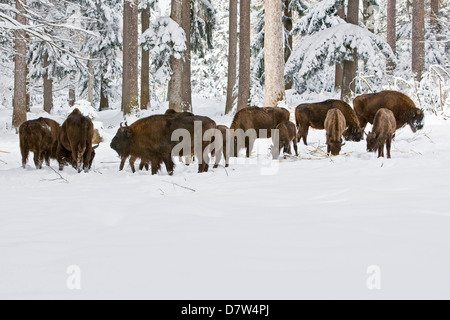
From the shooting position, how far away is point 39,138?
777cm

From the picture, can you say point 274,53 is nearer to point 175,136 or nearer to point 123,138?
point 175,136

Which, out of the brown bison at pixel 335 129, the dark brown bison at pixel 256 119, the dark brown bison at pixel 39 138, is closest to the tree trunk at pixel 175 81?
the dark brown bison at pixel 256 119

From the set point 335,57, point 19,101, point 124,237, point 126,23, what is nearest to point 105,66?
point 126,23

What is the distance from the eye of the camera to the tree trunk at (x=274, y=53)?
40.4ft

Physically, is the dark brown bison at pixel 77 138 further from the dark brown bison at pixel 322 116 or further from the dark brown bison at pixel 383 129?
the dark brown bison at pixel 383 129

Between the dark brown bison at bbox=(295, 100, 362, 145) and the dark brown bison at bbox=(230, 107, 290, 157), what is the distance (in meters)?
0.42

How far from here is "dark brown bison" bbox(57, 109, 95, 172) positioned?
7496 mm

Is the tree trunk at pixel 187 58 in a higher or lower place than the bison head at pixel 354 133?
higher

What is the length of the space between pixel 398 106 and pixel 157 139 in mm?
5021

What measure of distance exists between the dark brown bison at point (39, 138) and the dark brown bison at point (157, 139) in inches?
56.2

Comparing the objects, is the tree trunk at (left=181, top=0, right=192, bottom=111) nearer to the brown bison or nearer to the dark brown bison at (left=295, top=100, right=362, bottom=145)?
the dark brown bison at (left=295, top=100, right=362, bottom=145)

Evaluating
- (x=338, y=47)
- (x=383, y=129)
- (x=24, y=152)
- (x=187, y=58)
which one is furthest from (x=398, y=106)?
(x=187, y=58)

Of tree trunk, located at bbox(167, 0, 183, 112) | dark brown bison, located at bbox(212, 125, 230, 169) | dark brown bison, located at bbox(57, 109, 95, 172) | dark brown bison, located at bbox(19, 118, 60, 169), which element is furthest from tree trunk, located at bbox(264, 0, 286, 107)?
dark brown bison, located at bbox(19, 118, 60, 169)

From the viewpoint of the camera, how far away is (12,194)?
5.08 meters
